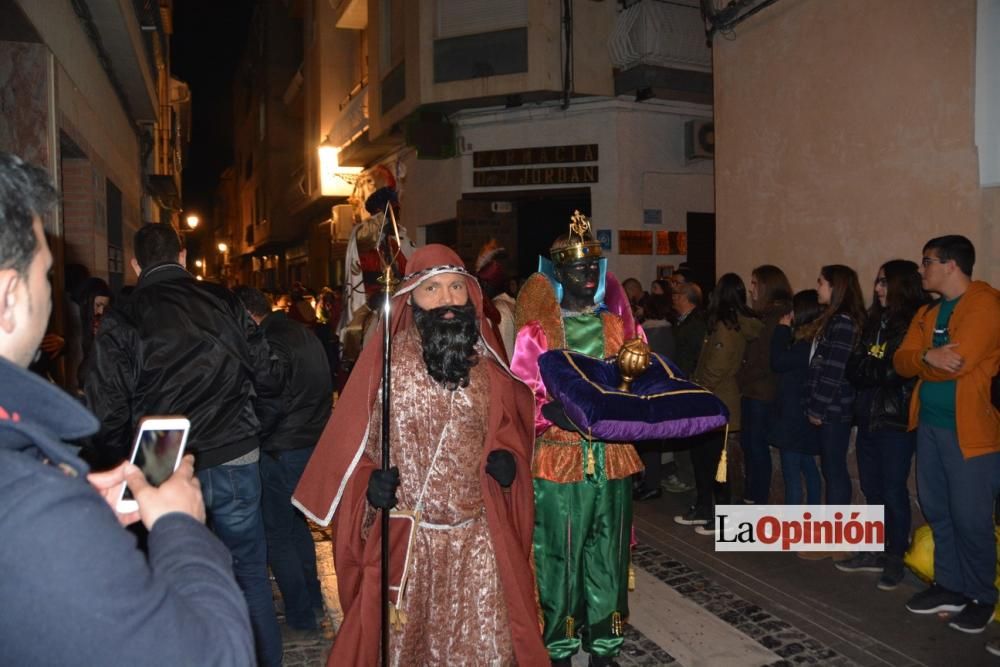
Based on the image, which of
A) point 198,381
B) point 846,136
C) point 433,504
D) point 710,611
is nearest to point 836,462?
point 710,611

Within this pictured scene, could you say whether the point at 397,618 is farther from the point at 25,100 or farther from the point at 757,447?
the point at 25,100

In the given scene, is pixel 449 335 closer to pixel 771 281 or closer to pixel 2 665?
pixel 2 665

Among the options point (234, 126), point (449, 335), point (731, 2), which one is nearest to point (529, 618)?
point (449, 335)

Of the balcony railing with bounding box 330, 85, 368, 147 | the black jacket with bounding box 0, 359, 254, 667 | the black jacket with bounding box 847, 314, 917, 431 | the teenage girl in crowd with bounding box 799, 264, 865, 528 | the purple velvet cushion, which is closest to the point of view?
the black jacket with bounding box 0, 359, 254, 667

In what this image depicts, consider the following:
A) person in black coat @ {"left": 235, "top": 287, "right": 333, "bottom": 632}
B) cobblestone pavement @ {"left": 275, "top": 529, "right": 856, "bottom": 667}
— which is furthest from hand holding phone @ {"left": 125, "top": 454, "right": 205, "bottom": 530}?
cobblestone pavement @ {"left": 275, "top": 529, "right": 856, "bottom": 667}

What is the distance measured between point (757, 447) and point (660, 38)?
299 inches

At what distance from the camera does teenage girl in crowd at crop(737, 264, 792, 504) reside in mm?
6164

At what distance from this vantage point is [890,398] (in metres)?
4.96

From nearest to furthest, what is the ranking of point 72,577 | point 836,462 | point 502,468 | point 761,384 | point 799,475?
point 72,577 < point 502,468 < point 836,462 < point 799,475 < point 761,384

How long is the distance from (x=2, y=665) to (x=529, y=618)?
94.4 inches

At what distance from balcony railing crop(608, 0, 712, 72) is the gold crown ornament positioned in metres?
8.34

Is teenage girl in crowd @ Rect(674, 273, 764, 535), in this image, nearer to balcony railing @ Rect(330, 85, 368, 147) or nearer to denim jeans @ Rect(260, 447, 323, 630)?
denim jeans @ Rect(260, 447, 323, 630)

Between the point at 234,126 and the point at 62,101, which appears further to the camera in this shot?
the point at 234,126

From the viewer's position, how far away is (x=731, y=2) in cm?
771
